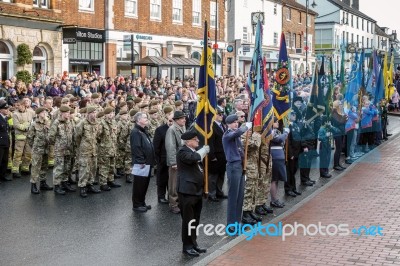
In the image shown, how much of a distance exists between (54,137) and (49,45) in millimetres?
14423

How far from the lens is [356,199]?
456 inches

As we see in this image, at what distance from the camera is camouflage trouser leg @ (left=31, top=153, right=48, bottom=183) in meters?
12.4

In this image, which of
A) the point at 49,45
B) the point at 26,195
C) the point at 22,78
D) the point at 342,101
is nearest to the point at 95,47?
the point at 49,45

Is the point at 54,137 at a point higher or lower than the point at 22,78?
lower

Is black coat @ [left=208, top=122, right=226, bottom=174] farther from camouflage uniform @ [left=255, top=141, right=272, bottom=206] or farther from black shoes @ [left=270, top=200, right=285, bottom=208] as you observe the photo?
camouflage uniform @ [left=255, top=141, right=272, bottom=206]

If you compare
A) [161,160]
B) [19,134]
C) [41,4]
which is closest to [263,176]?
[161,160]

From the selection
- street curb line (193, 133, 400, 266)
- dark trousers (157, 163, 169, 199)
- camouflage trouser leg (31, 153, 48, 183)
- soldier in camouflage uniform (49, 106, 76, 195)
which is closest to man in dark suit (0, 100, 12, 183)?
camouflage trouser leg (31, 153, 48, 183)

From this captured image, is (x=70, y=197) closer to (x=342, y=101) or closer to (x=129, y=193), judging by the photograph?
(x=129, y=193)

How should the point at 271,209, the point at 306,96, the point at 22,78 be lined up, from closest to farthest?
the point at 271,209 < the point at 306,96 < the point at 22,78

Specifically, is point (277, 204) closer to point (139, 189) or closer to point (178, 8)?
point (139, 189)

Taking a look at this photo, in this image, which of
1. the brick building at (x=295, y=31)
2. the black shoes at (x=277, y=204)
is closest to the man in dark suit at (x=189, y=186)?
the black shoes at (x=277, y=204)

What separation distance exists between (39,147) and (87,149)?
3.82 feet

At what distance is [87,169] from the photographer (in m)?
12.2

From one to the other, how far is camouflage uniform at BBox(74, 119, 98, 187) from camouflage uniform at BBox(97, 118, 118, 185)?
24 cm
